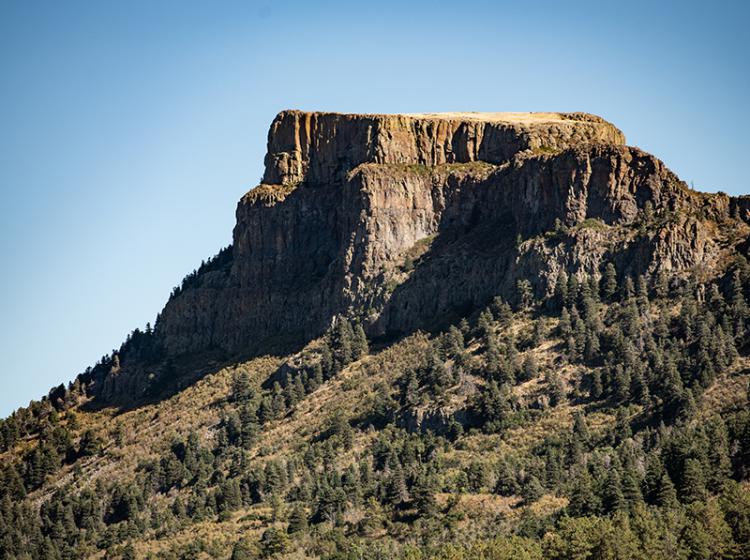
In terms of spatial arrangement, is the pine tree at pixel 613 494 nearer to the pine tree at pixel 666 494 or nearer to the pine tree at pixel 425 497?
the pine tree at pixel 666 494

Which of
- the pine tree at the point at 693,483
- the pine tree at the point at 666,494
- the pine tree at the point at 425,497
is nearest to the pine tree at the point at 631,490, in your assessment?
the pine tree at the point at 666,494

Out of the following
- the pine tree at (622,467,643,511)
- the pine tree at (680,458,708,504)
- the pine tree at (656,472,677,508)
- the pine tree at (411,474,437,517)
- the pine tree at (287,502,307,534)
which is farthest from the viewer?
the pine tree at (287,502,307,534)

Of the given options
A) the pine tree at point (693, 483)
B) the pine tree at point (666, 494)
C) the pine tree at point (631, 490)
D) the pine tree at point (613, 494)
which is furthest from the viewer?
the pine tree at point (693, 483)

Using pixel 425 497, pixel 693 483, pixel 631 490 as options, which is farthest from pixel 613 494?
pixel 425 497

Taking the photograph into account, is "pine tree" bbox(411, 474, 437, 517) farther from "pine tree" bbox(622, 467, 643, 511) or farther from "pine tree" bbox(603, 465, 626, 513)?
"pine tree" bbox(622, 467, 643, 511)

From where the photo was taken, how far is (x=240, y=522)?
195 metres

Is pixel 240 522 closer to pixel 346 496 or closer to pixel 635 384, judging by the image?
pixel 346 496

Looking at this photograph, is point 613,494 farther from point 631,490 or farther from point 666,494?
point 666,494

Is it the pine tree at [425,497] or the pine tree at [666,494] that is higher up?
the pine tree at [425,497]

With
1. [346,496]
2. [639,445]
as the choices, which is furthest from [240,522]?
[639,445]

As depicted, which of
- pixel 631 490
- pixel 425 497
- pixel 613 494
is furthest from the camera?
pixel 425 497

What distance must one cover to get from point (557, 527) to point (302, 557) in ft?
91.4

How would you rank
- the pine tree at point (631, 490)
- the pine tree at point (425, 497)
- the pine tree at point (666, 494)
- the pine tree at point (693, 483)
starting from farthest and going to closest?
1. the pine tree at point (425, 497)
2. the pine tree at point (693, 483)
3. the pine tree at point (631, 490)
4. the pine tree at point (666, 494)

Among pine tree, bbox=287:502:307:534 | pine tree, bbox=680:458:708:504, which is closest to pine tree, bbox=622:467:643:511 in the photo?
pine tree, bbox=680:458:708:504
